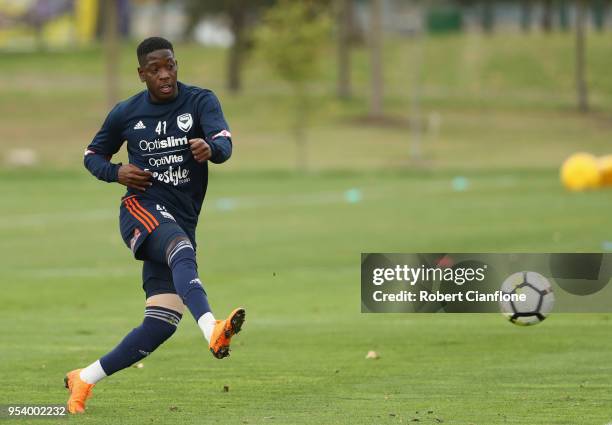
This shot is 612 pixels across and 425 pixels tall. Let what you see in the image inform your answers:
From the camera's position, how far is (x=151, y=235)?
8.55 m

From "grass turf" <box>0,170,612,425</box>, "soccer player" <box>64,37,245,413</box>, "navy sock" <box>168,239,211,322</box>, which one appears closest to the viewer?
"navy sock" <box>168,239,211,322</box>

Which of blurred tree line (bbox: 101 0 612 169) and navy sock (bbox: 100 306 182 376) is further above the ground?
blurred tree line (bbox: 101 0 612 169)

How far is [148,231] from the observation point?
8.57 meters

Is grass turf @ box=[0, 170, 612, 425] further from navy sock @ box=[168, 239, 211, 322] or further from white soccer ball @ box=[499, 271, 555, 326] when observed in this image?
navy sock @ box=[168, 239, 211, 322]

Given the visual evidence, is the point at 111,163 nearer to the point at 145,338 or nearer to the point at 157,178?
the point at 157,178

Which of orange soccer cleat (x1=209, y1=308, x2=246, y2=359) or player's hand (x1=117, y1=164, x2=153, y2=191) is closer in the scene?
orange soccer cleat (x1=209, y1=308, x2=246, y2=359)

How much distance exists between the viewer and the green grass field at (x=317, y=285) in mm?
9219

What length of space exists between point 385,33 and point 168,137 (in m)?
94.2

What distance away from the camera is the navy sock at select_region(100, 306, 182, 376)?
8695 millimetres

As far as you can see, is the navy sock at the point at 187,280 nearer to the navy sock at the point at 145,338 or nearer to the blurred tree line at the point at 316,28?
the navy sock at the point at 145,338

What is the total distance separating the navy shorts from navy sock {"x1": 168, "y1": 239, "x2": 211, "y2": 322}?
4.8 inches

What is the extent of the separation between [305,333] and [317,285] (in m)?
4.93

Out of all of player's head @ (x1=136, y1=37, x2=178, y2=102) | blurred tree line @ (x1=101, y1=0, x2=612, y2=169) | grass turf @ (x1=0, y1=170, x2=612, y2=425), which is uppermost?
blurred tree line @ (x1=101, y1=0, x2=612, y2=169)

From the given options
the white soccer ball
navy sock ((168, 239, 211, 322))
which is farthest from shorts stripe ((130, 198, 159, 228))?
the white soccer ball
